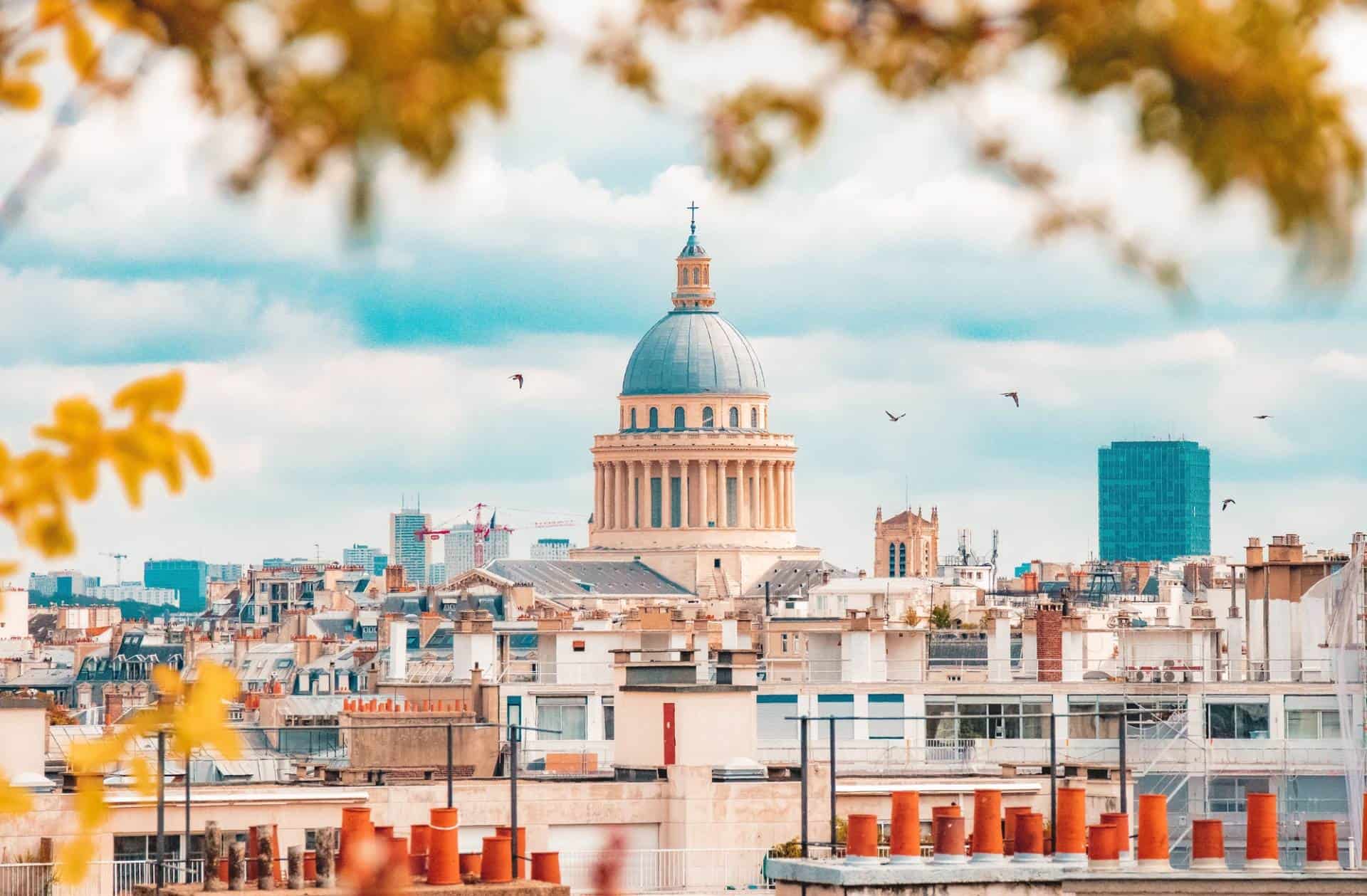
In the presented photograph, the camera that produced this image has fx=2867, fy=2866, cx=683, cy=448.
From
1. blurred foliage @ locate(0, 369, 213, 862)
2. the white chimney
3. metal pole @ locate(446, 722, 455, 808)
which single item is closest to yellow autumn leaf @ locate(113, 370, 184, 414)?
blurred foliage @ locate(0, 369, 213, 862)

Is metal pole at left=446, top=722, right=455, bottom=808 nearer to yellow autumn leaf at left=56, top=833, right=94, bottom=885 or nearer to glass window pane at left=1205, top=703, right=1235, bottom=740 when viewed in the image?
yellow autumn leaf at left=56, top=833, right=94, bottom=885

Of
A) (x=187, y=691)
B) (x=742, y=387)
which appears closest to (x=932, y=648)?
(x=187, y=691)

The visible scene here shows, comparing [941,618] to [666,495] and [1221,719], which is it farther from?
[1221,719]

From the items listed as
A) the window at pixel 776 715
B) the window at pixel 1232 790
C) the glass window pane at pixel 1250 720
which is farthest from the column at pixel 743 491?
Answer: the window at pixel 1232 790

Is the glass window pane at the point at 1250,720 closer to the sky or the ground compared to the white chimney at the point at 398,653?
closer to the ground

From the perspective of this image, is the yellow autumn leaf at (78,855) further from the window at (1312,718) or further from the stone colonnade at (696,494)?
the stone colonnade at (696,494)

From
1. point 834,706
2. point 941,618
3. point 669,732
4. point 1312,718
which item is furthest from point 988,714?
point 941,618
